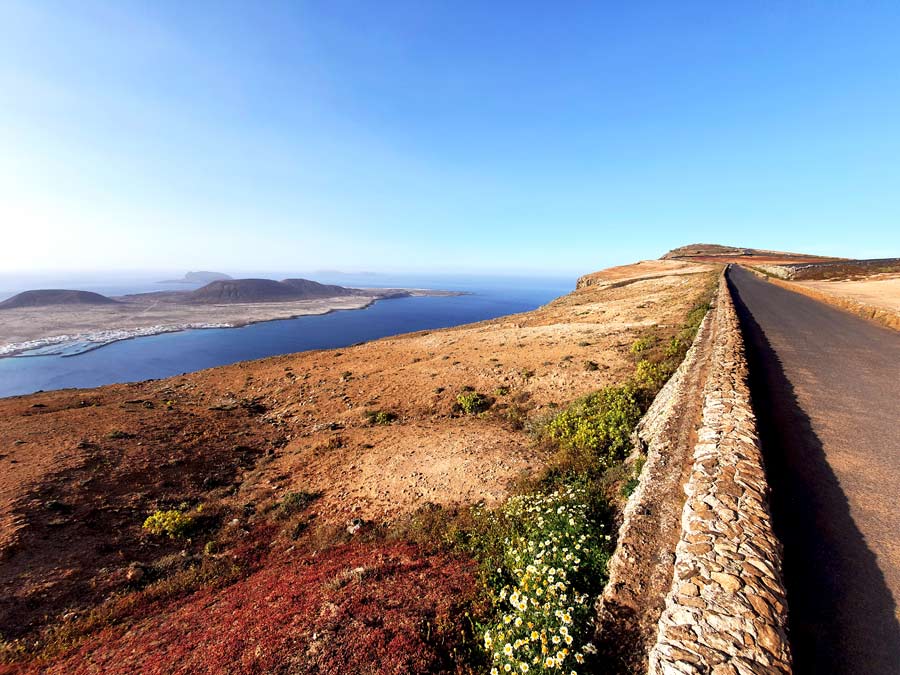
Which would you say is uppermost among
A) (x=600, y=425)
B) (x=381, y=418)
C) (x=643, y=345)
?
(x=643, y=345)

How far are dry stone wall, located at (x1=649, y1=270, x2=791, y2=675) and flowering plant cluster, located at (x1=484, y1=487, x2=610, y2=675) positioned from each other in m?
0.85

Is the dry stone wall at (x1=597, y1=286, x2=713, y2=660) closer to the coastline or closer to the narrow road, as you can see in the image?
the narrow road

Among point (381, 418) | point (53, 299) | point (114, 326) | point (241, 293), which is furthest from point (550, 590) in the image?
point (53, 299)

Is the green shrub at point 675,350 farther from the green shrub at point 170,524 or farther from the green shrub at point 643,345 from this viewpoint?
the green shrub at point 170,524

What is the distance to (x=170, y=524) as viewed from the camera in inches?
380

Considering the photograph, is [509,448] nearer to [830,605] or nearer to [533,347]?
[830,605]

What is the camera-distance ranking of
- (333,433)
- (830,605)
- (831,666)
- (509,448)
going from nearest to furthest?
1. (831,666)
2. (830,605)
3. (509,448)
4. (333,433)

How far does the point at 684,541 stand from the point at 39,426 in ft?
88.5

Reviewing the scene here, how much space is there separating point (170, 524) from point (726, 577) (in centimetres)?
1278

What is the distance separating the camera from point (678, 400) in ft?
28.3

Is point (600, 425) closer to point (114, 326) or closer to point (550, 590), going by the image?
point (550, 590)

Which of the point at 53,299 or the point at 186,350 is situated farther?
A: the point at 53,299

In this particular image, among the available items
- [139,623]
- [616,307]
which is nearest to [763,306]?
[616,307]

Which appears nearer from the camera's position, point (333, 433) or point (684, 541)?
point (684, 541)
